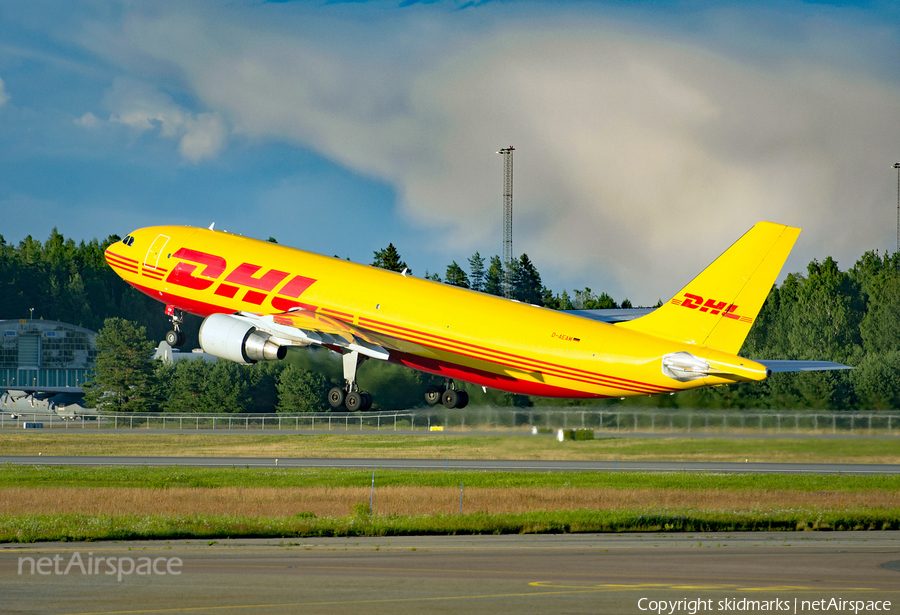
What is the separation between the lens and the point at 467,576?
3378cm

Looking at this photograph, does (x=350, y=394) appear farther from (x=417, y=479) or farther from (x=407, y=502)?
(x=417, y=479)

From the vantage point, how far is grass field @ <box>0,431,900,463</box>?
58.7 m

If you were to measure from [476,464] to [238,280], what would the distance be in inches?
1723

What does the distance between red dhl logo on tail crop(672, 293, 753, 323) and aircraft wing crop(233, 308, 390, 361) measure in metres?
12.2

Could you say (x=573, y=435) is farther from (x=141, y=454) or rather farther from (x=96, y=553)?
(x=141, y=454)

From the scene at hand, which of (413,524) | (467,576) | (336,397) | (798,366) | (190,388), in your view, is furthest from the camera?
(190,388)

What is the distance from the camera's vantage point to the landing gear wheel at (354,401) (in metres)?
43.5

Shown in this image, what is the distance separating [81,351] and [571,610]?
143595 millimetres

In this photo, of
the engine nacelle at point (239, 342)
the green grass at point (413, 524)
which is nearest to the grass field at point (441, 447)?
the green grass at point (413, 524)

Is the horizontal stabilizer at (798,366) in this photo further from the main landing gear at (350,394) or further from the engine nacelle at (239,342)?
the engine nacelle at (239,342)

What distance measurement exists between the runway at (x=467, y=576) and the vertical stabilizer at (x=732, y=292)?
8402mm

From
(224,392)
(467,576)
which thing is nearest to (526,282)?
(224,392)

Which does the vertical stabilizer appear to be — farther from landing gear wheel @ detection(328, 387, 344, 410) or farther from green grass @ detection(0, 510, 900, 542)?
landing gear wheel @ detection(328, 387, 344, 410)

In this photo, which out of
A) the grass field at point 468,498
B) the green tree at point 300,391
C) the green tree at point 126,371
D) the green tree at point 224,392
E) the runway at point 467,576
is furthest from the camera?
the green tree at point 126,371
